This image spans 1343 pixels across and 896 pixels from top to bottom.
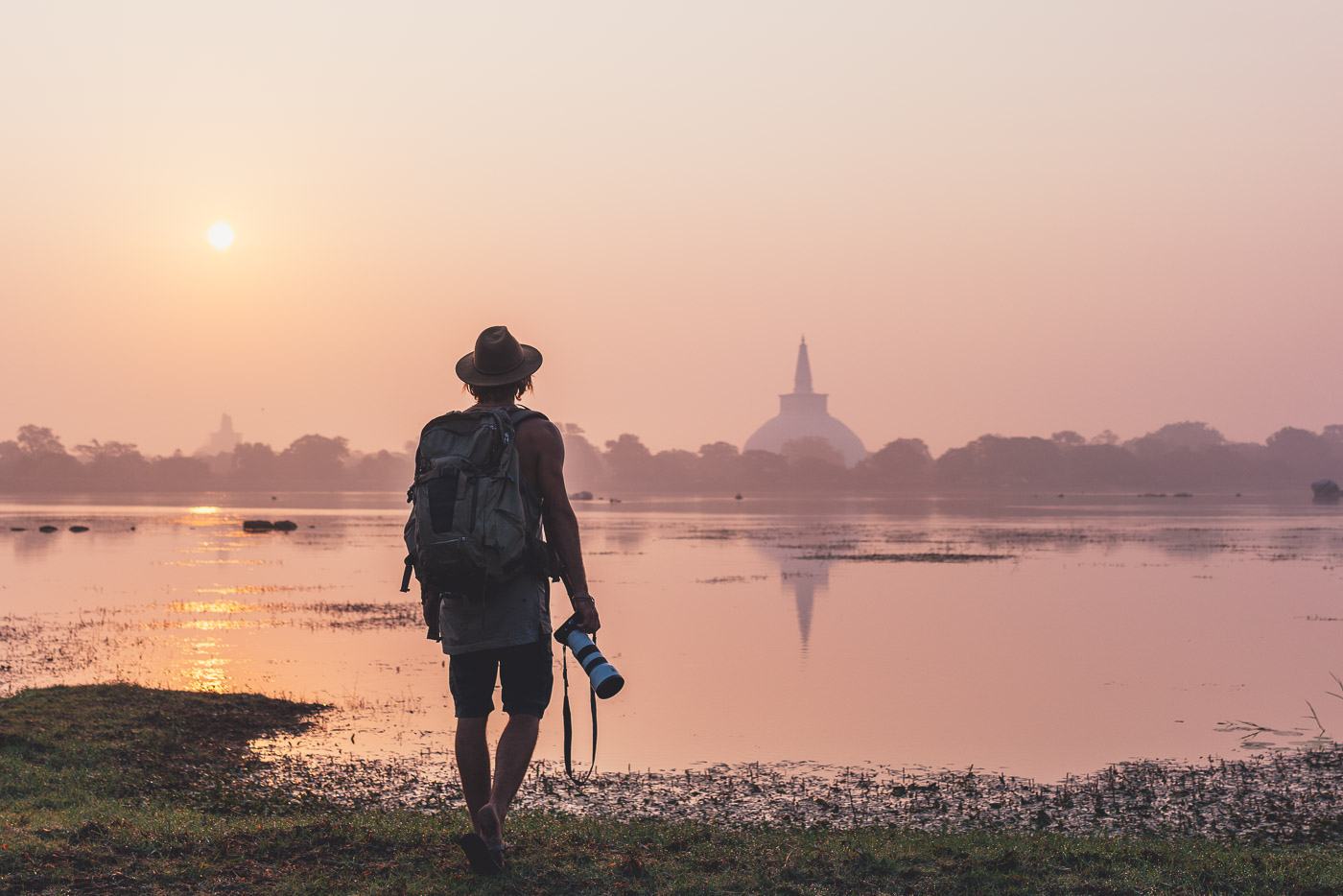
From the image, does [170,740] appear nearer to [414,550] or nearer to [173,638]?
[414,550]

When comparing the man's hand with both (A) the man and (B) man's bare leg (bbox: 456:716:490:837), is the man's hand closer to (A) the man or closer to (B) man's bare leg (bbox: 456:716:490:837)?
(A) the man

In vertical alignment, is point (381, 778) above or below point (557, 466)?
below

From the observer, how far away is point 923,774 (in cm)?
1167

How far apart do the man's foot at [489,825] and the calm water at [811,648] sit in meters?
5.63

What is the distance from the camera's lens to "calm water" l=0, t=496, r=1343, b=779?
44.6 feet

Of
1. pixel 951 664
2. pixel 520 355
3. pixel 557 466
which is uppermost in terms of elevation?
pixel 520 355

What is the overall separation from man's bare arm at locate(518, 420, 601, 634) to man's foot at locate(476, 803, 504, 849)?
41.0 inches

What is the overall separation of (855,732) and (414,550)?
27.9 ft

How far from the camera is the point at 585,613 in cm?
644

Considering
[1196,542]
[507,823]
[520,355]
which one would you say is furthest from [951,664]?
[1196,542]

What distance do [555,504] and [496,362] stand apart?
895 millimetres

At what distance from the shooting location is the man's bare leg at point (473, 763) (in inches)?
260

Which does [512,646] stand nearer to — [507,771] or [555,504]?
[507,771]

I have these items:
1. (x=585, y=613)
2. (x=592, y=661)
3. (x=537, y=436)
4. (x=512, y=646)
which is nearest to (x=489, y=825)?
(x=512, y=646)
